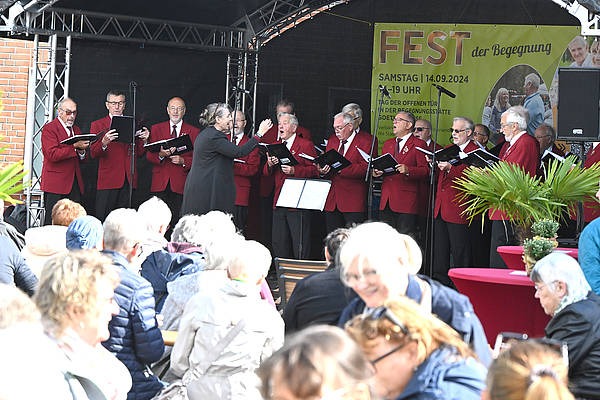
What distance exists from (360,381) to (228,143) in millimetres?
7333

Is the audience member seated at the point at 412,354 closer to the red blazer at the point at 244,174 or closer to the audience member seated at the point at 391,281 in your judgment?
the audience member seated at the point at 391,281

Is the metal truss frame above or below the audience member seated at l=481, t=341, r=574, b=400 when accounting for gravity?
above

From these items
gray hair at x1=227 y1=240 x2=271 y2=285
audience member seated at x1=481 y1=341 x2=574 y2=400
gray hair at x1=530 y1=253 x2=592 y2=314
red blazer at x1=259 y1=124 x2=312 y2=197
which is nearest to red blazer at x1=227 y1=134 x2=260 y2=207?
red blazer at x1=259 y1=124 x2=312 y2=197

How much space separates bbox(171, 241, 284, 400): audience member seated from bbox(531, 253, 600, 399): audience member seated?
1207mm

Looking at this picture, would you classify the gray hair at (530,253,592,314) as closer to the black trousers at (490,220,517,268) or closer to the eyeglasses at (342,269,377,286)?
the eyeglasses at (342,269,377,286)

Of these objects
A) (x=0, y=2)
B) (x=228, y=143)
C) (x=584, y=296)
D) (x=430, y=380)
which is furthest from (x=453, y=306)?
(x=0, y=2)

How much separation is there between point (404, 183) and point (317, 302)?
639 centimetres

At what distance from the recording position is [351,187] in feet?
32.6

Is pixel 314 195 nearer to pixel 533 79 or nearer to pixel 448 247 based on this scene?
pixel 448 247

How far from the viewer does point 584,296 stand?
4.05 m

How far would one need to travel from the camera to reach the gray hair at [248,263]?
3707 millimetres

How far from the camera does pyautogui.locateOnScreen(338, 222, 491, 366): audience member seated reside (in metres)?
2.75

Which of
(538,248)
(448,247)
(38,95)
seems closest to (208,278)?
(538,248)

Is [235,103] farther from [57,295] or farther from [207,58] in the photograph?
[57,295]
